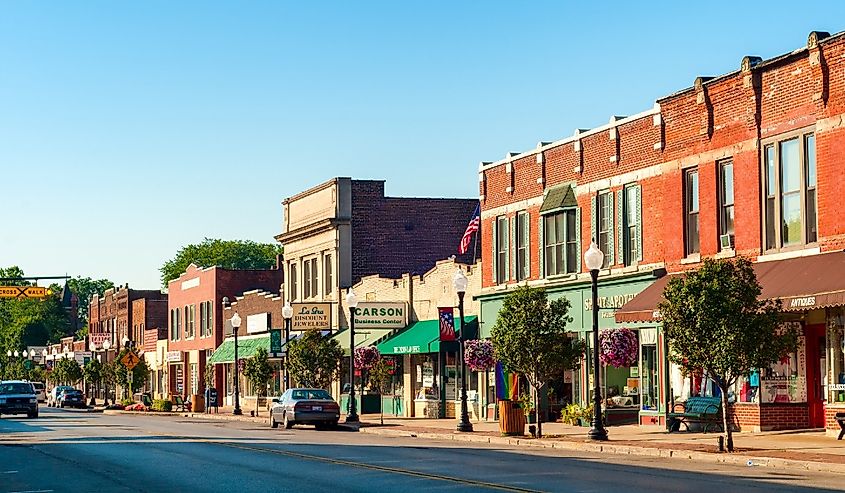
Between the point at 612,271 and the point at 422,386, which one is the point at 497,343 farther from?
the point at 422,386

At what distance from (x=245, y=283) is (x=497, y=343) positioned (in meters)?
48.8

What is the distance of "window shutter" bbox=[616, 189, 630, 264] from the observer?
3872cm

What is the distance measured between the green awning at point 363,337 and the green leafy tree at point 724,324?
2763cm

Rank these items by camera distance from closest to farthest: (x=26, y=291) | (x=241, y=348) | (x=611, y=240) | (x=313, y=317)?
(x=611, y=240) < (x=313, y=317) < (x=26, y=291) < (x=241, y=348)

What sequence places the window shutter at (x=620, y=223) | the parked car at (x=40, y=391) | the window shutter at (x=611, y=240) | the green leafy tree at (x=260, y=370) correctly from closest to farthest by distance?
1. the window shutter at (x=620, y=223)
2. the window shutter at (x=611, y=240)
3. the green leafy tree at (x=260, y=370)
4. the parked car at (x=40, y=391)

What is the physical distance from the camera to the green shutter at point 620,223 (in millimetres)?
38719

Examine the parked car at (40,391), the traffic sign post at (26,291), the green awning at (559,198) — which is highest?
the green awning at (559,198)

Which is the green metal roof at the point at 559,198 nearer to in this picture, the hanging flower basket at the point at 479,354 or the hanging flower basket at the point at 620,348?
the hanging flower basket at the point at 479,354

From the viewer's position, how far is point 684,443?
29.8 m

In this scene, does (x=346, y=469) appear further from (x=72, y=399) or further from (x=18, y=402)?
(x=72, y=399)

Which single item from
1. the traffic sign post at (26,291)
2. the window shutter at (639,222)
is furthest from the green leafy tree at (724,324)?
the traffic sign post at (26,291)

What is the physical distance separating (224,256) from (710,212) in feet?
393

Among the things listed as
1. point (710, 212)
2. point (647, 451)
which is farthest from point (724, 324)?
point (710, 212)

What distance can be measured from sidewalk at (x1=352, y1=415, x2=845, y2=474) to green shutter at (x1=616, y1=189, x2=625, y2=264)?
4933mm
